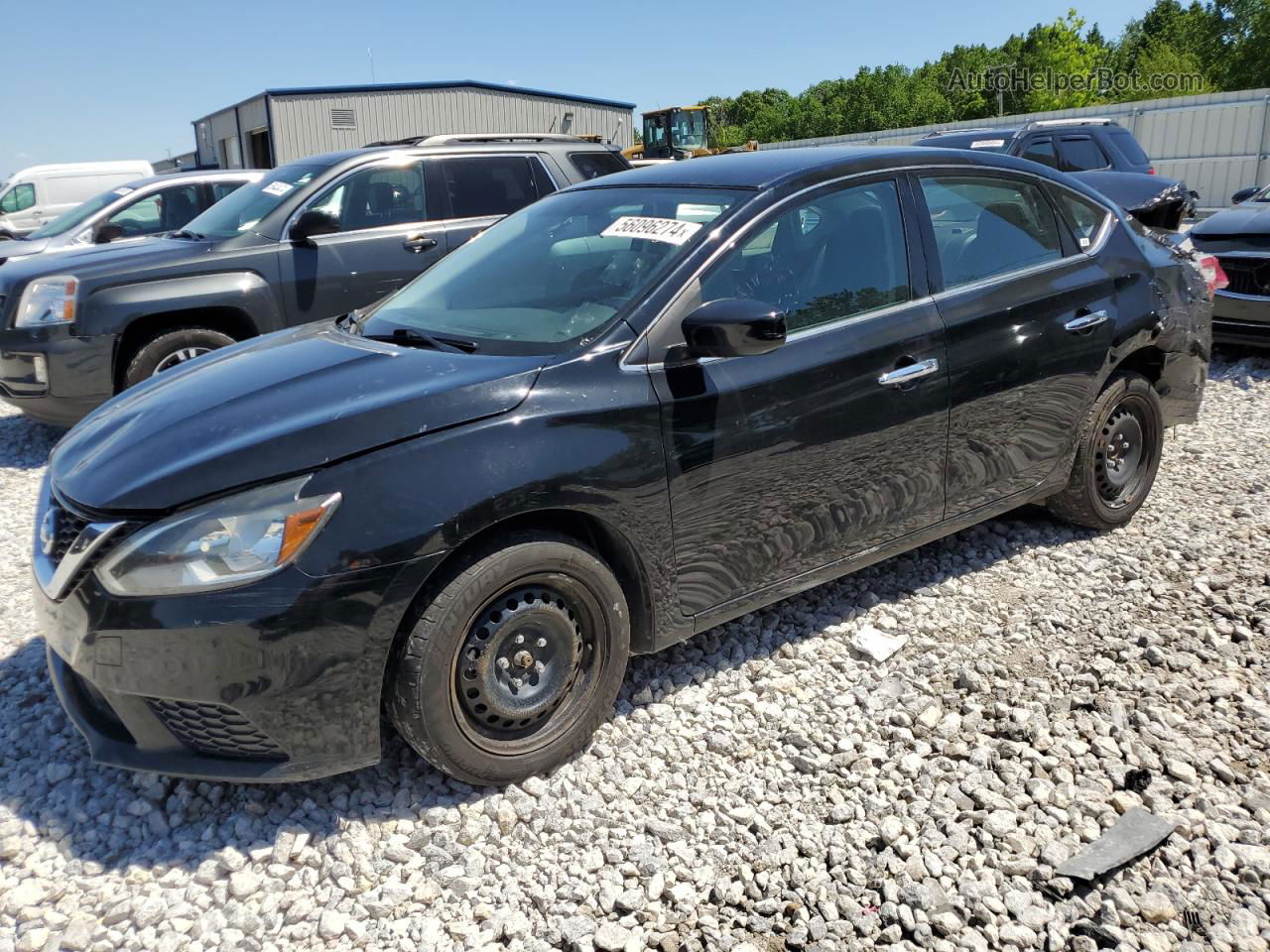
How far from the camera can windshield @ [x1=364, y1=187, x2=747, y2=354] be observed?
3.16 m

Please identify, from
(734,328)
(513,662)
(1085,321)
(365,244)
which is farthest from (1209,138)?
(513,662)

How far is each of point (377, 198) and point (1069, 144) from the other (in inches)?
321

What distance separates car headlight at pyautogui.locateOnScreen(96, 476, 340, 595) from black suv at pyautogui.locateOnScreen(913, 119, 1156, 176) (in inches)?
378

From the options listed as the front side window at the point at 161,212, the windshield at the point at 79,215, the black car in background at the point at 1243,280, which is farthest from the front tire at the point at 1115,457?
the windshield at the point at 79,215

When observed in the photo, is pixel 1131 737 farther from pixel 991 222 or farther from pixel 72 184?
pixel 72 184

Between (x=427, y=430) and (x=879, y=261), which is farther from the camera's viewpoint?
(x=879, y=261)

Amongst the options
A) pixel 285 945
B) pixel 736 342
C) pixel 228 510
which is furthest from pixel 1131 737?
pixel 228 510

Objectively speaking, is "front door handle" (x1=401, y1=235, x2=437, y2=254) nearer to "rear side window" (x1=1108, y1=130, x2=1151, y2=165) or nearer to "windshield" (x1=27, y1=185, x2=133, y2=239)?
"windshield" (x1=27, y1=185, x2=133, y2=239)

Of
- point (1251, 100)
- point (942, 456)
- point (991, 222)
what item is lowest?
point (942, 456)

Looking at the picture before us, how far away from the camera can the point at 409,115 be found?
31906 mm

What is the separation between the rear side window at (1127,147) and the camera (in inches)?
463

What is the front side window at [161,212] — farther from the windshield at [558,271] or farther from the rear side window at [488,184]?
the windshield at [558,271]

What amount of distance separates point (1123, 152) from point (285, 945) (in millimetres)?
12485

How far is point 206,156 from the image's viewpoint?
3806 cm
